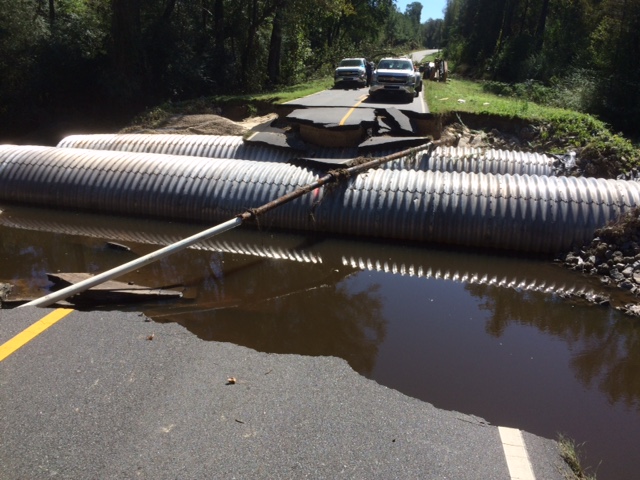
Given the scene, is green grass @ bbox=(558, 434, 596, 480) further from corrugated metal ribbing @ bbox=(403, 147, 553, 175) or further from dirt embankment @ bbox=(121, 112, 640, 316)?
corrugated metal ribbing @ bbox=(403, 147, 553, 175)

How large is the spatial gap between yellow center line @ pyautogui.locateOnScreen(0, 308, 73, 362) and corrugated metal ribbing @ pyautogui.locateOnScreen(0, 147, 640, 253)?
449 centimetres

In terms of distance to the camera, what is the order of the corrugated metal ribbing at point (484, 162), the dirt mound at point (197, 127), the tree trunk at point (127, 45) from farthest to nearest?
1. the tree trunk at point (127, 45)
2. the dirt mound at point (197, 127)
3. the corrugated metal ribbing at point (484, 162)

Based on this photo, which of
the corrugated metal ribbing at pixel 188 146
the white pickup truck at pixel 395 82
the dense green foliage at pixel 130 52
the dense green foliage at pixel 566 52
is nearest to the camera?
the corrugated metal ribbing at pixel 188 146

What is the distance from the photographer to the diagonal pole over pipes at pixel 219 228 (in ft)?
18.8

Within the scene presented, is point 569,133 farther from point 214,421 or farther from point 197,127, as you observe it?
point 214,421

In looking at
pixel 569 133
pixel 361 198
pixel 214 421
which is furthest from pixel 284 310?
pixel 569 133

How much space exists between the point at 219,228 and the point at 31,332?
2.86m

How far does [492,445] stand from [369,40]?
53.0 m

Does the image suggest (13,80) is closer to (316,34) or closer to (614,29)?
(614,29)

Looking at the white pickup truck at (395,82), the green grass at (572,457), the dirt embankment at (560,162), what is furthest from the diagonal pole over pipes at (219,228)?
the white pickup truck at (395,82)

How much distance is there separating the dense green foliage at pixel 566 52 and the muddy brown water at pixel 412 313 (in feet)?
41.6

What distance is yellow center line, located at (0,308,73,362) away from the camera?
15.8 feet

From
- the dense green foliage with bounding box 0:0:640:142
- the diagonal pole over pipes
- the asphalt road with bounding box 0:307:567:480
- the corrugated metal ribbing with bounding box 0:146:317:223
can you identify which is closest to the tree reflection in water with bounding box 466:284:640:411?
the asphalt road with bounding box 0:307:567:480

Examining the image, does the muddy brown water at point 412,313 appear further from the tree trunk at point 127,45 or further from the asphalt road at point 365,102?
the tree trunk at point 127,45
